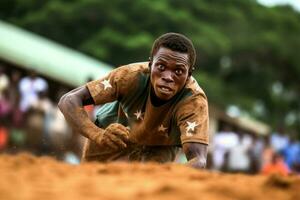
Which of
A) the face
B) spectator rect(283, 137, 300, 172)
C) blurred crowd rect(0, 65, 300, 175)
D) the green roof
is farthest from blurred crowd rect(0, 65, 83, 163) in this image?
the face

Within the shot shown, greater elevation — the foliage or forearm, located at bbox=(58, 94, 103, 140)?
the foliage

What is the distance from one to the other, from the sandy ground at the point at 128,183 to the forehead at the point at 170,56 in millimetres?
1514

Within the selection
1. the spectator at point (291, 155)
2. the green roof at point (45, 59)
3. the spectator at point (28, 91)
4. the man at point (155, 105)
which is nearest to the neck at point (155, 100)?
the man at point (155, 105)

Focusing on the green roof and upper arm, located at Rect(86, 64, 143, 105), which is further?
the green roof

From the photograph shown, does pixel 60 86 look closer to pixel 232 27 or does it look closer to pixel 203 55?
pixel 203 55

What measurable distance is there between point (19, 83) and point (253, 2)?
2033 cm

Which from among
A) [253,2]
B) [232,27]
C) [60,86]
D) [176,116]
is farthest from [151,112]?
[253,2]

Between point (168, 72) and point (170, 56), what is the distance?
128 mm

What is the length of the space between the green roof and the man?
365 inches

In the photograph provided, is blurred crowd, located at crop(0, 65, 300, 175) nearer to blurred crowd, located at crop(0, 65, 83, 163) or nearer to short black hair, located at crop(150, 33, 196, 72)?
blurred crowd, located at crop(0, 65, 83, 163)

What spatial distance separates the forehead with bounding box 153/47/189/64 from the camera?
19.0 feet

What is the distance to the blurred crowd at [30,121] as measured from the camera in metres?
12.8

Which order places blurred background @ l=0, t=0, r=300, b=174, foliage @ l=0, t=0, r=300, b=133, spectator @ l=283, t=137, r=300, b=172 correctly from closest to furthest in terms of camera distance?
blurred background @ l=0, t=0, r=300, b=174, spectator @ l=283, t=137, r=300, b=172, foliage @ l=0, t=0, r=300, b=133

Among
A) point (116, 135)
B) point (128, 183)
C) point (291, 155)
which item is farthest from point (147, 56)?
point (128, 183)
